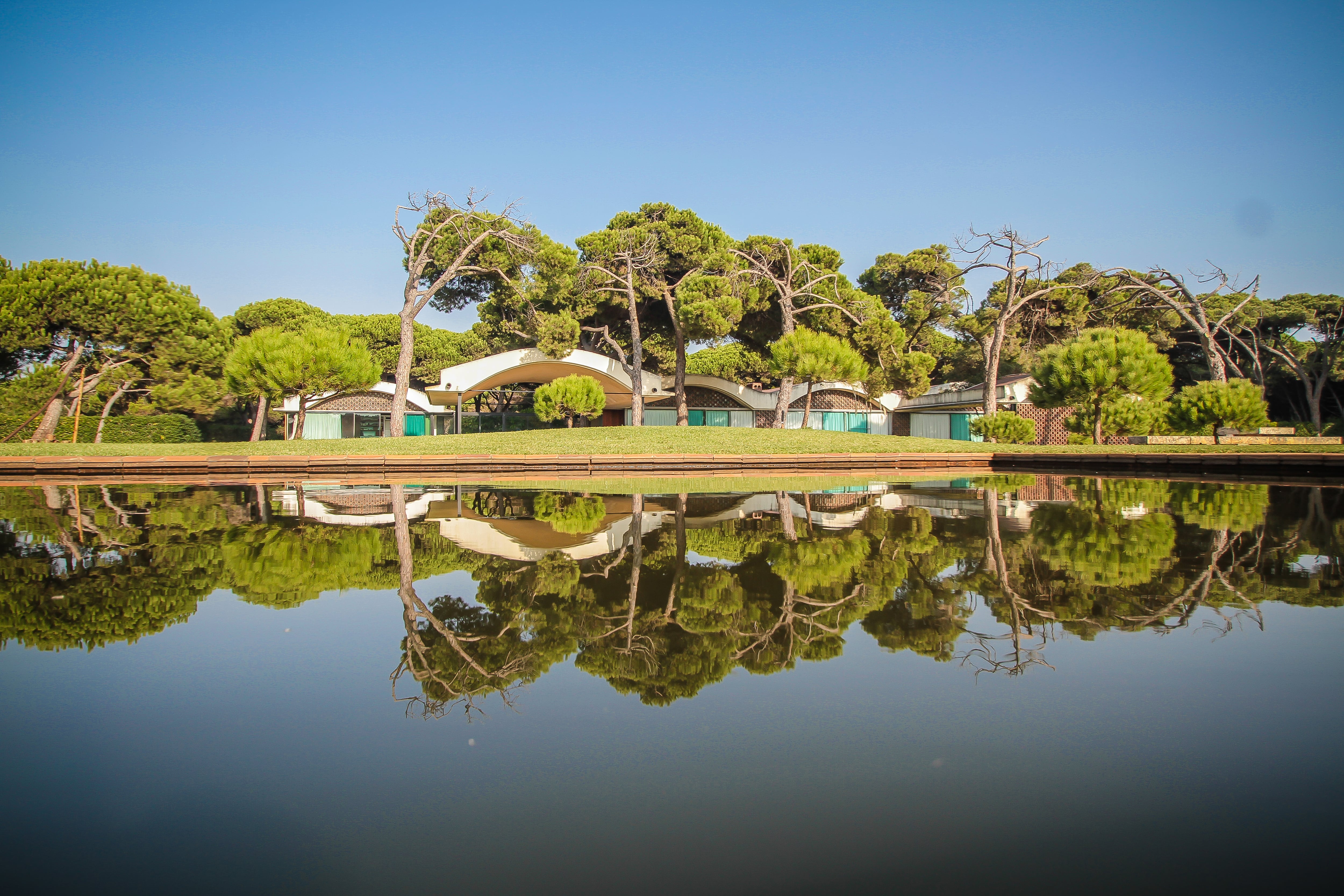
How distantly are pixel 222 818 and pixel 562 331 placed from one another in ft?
80.4

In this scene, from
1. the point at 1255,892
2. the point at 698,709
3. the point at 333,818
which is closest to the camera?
the point at 1255,892

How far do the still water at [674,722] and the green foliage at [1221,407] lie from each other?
18026 mm

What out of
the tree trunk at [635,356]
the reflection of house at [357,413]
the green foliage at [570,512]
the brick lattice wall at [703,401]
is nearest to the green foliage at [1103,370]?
the tree trunk at [635,356]

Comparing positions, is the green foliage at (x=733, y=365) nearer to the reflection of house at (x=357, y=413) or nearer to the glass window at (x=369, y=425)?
the reflection of house at (x=357, y=413)

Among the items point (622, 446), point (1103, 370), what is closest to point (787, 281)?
point (1103, 370)

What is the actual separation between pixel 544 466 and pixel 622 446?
3865 millimetres

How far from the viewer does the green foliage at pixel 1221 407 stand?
1975 centimetres

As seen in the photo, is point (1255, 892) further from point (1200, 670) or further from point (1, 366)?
point (1, 366)

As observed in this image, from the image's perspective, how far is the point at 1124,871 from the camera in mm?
1537

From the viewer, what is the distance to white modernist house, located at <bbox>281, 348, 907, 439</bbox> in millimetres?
29016

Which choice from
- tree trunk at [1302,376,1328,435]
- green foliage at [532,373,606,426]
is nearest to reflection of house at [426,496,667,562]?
green foliage at [532,373,606,426]

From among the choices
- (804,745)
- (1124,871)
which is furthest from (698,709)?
(1124,871)

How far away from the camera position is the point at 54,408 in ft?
74.5

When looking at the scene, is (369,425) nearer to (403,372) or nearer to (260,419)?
(260,419)
